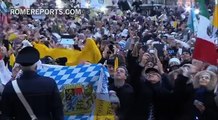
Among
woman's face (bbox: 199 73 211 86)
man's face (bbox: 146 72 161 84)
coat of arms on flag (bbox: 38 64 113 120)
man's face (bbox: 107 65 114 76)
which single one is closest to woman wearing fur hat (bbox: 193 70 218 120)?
woman's face (bbox: 199 73 211 86)

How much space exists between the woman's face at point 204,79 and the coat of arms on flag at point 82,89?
3.99 feet

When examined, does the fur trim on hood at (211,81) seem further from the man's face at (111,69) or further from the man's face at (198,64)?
the man's face at (111,69)

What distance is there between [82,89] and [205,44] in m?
1.68

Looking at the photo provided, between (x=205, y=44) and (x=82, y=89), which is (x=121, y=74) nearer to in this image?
(x=82, y=89)

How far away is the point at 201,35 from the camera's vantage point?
8.46 m

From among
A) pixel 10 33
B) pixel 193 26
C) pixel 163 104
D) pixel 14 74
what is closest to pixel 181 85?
pixel 163 104

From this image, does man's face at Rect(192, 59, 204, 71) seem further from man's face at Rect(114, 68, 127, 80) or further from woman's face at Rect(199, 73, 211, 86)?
man's face at Rect(114, 68, 127, 80)

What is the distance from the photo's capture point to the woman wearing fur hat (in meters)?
7.64

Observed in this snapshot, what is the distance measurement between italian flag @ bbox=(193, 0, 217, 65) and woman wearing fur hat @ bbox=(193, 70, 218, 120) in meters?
0.22

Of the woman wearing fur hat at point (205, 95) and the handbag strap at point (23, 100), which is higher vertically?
the handbag strap at point (23, 100)

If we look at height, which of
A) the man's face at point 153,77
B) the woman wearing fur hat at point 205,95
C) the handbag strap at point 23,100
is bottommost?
the woman wearing fur hat at point 205,95

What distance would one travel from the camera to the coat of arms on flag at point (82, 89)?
8.27 meters

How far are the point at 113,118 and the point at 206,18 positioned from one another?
1.95 metres

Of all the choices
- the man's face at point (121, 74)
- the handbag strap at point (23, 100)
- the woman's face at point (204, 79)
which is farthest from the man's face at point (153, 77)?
the handbag strap at point (23, 100)
